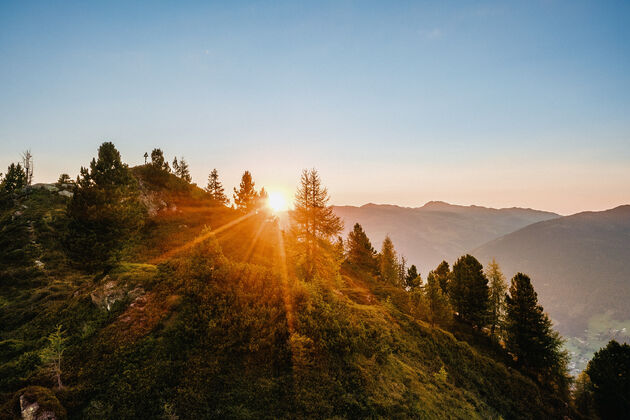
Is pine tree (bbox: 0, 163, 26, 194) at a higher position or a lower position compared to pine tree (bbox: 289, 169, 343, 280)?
higher

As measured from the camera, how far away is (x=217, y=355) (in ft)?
41.8

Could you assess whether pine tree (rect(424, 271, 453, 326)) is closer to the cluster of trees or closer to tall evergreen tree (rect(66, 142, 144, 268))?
the cluster of trees

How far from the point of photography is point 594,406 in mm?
29516

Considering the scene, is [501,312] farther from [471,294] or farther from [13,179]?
[13,179]

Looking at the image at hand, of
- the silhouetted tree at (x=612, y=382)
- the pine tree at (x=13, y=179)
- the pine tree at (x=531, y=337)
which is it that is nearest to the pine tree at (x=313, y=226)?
the pine tree at (x=531, y=337)

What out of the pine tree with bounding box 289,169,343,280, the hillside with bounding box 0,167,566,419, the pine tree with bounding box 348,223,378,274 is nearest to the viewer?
the hillside with bounding box 0,167,566,419

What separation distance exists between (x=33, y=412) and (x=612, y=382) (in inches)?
1922

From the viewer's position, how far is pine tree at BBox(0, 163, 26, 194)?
180 feet

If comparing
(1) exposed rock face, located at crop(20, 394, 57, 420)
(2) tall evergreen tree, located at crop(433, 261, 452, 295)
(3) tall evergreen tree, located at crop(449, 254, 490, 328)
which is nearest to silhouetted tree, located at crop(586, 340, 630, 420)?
(3) tall evergreen tree, located at crop(449, 254, 490, 328)

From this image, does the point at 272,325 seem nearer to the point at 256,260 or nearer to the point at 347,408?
the point at 347,408

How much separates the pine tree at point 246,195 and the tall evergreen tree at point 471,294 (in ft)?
151

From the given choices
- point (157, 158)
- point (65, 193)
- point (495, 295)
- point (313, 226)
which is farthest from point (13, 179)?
point (495, 295)

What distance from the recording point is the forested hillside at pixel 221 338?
36.4 feet

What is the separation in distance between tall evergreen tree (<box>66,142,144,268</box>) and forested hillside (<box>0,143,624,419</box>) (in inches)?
4.0
